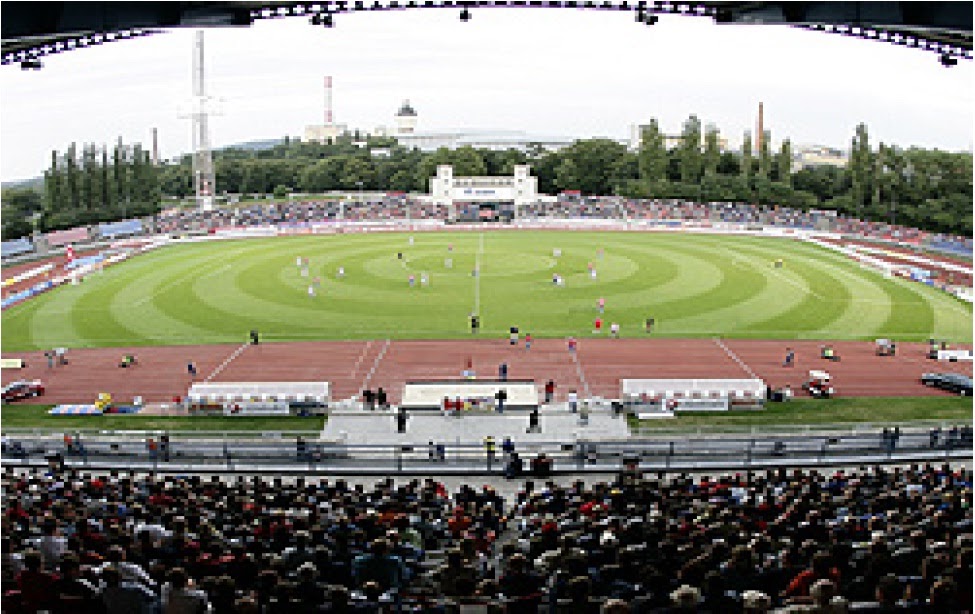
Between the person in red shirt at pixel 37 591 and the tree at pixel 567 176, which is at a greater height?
the tree at pixel 567 176

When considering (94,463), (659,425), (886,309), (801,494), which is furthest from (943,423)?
(94,463)

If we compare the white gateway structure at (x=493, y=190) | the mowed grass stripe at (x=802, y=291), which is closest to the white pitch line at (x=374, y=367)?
the mowed grass stripe at (x=802, y=291)

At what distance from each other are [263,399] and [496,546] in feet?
63.5

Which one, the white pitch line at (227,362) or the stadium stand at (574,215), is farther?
the stadium stand at (574,215)

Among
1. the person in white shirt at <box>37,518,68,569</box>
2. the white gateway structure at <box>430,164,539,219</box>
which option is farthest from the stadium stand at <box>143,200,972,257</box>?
the person in white shirt at <box>37,518,68,569</box>

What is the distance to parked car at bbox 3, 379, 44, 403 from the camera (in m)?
33.9

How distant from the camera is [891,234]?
79438 millimetres

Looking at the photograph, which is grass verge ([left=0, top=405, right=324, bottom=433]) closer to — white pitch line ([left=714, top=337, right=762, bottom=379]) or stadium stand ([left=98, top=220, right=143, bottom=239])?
white pitch line ([left=714, top=337, right=762, bottom=379])

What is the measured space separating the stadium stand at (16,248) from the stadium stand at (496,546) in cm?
5804

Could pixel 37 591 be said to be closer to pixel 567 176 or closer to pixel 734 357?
pixel 734 357

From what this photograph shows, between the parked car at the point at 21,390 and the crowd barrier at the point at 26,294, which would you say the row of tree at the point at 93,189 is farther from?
the parked car at the point at 21,390

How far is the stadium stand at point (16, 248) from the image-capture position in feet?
223

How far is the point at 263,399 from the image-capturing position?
104 feet

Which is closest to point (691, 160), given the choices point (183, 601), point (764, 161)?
point (764, 161)
